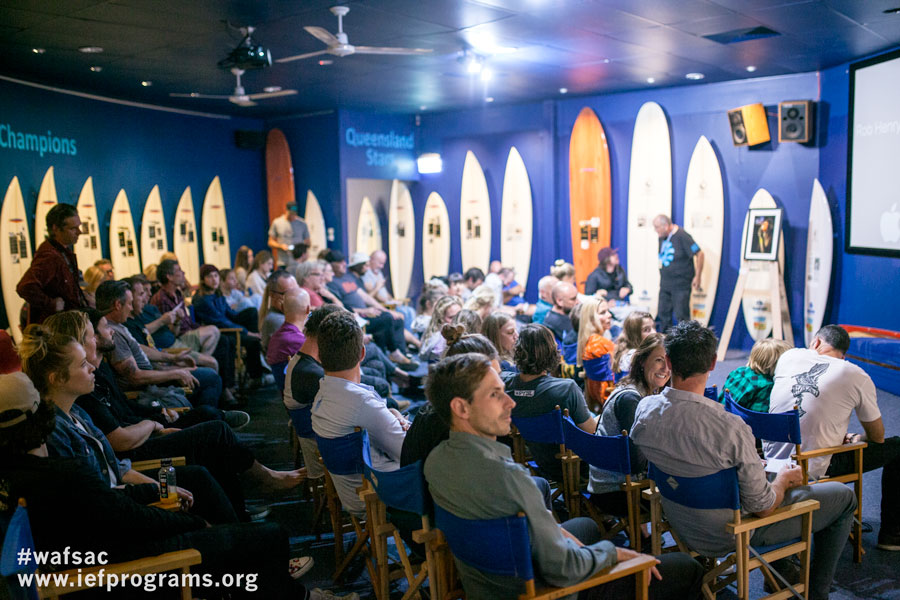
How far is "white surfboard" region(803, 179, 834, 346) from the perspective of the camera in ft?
21.9

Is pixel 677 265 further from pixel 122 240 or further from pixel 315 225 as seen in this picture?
pixel 122 240

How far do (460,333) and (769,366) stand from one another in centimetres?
148

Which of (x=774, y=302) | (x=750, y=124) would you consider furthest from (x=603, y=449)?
(x=750, y=124)

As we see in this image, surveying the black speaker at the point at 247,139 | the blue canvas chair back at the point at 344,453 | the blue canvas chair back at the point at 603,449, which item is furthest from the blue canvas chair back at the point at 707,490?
the black speaker at the point at 247,139

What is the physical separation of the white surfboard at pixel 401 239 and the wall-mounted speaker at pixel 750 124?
187 inches

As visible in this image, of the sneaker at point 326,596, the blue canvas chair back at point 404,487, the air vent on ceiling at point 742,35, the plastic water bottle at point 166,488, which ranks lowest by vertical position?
the sneaker at point 326,596

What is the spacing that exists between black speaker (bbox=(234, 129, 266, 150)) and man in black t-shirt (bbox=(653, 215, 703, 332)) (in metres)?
5.85

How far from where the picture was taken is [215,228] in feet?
31.8

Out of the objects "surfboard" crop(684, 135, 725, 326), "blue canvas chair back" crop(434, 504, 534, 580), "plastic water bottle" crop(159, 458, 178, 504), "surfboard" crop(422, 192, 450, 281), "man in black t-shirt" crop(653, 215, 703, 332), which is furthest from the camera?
"surfboard" crop(422, 192, 450, 281)

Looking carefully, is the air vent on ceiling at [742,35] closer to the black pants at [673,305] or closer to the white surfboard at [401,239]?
the black pants at [673,305]

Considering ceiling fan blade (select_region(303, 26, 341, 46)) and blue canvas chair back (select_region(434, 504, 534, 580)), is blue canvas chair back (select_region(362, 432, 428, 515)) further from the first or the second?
ceiling fan blade (select_region(303, 26, 341, 46))

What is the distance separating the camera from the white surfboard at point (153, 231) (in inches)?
342

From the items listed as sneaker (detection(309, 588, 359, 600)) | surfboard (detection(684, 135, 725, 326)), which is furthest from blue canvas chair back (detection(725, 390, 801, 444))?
surfboard (detection(684, 135, 725, 326))

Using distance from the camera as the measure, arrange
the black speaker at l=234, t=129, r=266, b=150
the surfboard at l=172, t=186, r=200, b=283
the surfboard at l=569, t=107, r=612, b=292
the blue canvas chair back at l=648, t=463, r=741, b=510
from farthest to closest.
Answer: the black speaker at l=234, t=129, r=266, b=150
the surfboard at l=172, t=186, r=200, b=283
the surfboard at l=569, t=107, r=612, b=292
the blue canvas chair back at l=648, t=463, r=741, b=510
